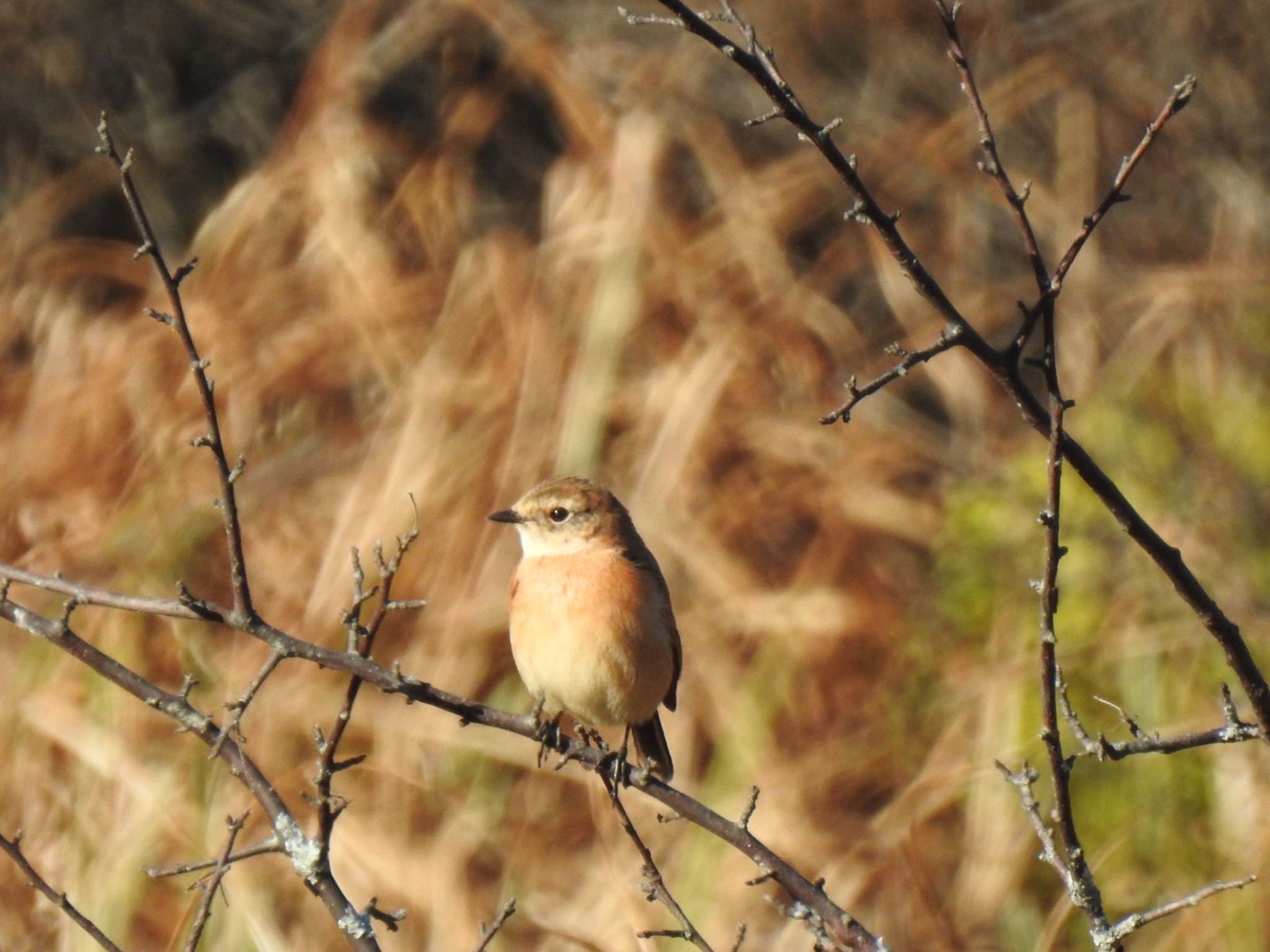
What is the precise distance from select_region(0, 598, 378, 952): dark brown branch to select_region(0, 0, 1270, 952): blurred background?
237 cm

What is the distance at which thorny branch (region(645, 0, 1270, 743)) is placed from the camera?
182 centimetres

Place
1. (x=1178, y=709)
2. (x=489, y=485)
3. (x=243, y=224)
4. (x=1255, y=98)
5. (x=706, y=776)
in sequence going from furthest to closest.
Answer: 1. (x=1255, y=98)
2. (x=243, y=224)
3. (x=489, y=485)
4. (x=706, y=776)
5. (x=1178, y=709)

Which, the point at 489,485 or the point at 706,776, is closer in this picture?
the point at 706,776

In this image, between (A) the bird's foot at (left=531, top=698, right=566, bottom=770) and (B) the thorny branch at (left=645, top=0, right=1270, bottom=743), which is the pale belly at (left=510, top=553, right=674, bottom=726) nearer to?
(A) the bird's foot at (left=531, top=698, right=566, bottom=770)

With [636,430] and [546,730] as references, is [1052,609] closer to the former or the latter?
[546,730]

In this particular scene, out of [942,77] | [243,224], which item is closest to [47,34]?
[243,224]

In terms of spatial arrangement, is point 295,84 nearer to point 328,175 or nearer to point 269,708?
point 328,175

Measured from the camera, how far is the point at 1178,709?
5113 millimetres

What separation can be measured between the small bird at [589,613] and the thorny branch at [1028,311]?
4.95 ft

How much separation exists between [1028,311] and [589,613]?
64.3 inches

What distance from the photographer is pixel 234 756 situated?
2.17m

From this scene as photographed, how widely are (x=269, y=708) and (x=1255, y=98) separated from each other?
18.3ft

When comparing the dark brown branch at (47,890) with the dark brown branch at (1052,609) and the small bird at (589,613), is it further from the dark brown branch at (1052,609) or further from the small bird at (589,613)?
the dark brown branch at (1052,609)

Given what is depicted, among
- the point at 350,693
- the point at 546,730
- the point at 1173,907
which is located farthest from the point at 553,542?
the point at 1173,907
